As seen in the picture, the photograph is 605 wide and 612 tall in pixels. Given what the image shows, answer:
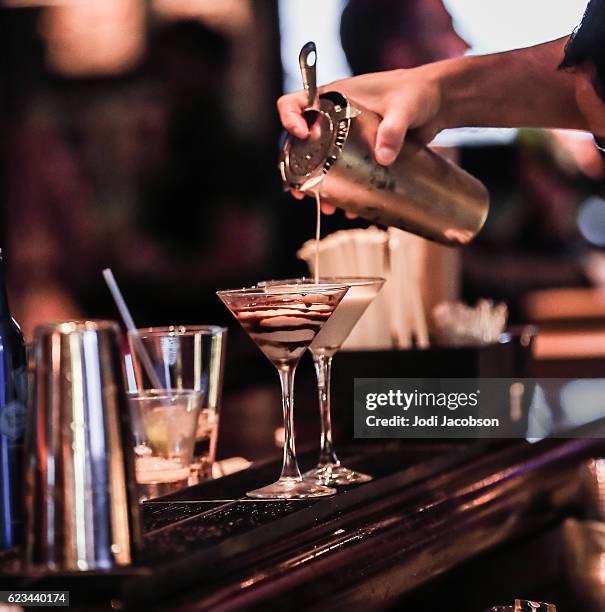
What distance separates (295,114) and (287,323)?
0.43 m

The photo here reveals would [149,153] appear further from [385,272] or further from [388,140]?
[388,140]

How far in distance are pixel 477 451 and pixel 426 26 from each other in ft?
9.71

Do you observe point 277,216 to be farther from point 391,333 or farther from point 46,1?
point 391,333

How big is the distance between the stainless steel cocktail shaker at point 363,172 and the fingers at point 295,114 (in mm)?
16

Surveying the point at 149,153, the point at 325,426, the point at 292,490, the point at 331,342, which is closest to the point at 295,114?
the point at 331,342

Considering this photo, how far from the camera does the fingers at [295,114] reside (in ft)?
5.17

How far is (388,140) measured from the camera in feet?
5.21

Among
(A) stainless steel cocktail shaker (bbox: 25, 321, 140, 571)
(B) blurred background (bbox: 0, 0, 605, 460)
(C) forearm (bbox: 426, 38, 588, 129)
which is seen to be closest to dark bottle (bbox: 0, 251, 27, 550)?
(A) stainless steel cocktail shaker (bbox: 25, 321, 140, 571)

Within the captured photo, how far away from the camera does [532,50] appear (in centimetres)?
205

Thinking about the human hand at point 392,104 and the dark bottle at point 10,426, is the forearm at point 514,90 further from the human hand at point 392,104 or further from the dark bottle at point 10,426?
the dark bottle at point 10,426

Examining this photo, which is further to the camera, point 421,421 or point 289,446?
point 421,421

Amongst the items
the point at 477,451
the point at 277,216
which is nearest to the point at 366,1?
the point at 277,216

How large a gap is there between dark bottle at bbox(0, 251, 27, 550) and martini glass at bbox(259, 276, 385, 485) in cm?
43

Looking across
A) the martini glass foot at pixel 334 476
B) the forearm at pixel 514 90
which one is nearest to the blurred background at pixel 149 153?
the forearm at pixel 514 90
